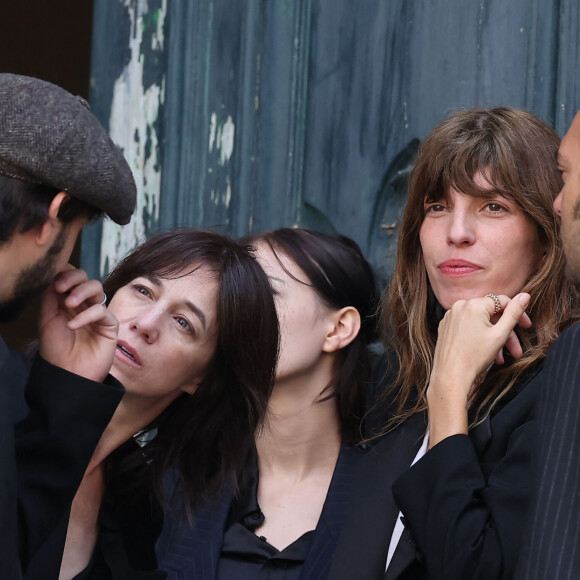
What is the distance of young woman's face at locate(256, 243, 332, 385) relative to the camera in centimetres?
240

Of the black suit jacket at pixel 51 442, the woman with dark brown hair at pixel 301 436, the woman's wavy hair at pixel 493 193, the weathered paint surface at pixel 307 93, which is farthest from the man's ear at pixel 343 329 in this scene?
the black suit jacket at pixel 51 442

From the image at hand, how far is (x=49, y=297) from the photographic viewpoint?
5.87 ft

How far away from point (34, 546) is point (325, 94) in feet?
4.17

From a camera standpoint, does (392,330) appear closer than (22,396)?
No

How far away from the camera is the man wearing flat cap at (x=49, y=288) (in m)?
1.46

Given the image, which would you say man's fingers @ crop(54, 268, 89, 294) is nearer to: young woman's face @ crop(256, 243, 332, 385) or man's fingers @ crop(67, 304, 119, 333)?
man's fingers @ crop(67, 304, 119, 333)

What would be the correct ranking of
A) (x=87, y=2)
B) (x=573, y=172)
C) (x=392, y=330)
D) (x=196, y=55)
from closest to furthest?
(x=573, y=172) < (x=392, y=330) < (x=196, y=55) < (x=87, y=2)

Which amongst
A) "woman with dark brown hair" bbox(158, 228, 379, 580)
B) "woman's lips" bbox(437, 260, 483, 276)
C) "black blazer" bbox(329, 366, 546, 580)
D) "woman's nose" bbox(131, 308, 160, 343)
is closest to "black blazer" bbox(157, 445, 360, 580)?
"woman with dark brown hair" bbox(158, 228, 379, 580)

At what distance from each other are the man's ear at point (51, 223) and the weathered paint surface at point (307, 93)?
3.49 ft

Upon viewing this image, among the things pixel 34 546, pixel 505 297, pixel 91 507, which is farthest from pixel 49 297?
pixel 505 297

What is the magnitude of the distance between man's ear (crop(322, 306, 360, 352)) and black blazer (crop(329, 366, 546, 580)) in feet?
1.48

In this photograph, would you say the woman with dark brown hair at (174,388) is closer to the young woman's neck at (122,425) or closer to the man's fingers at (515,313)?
the young woman's neck at (122,425)

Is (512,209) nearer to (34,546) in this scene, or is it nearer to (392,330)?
(392,330)

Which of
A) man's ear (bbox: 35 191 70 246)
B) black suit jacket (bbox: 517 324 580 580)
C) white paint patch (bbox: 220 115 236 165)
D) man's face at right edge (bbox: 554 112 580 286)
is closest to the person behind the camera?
black suit jacket (bbox: 517 324 580 580)
